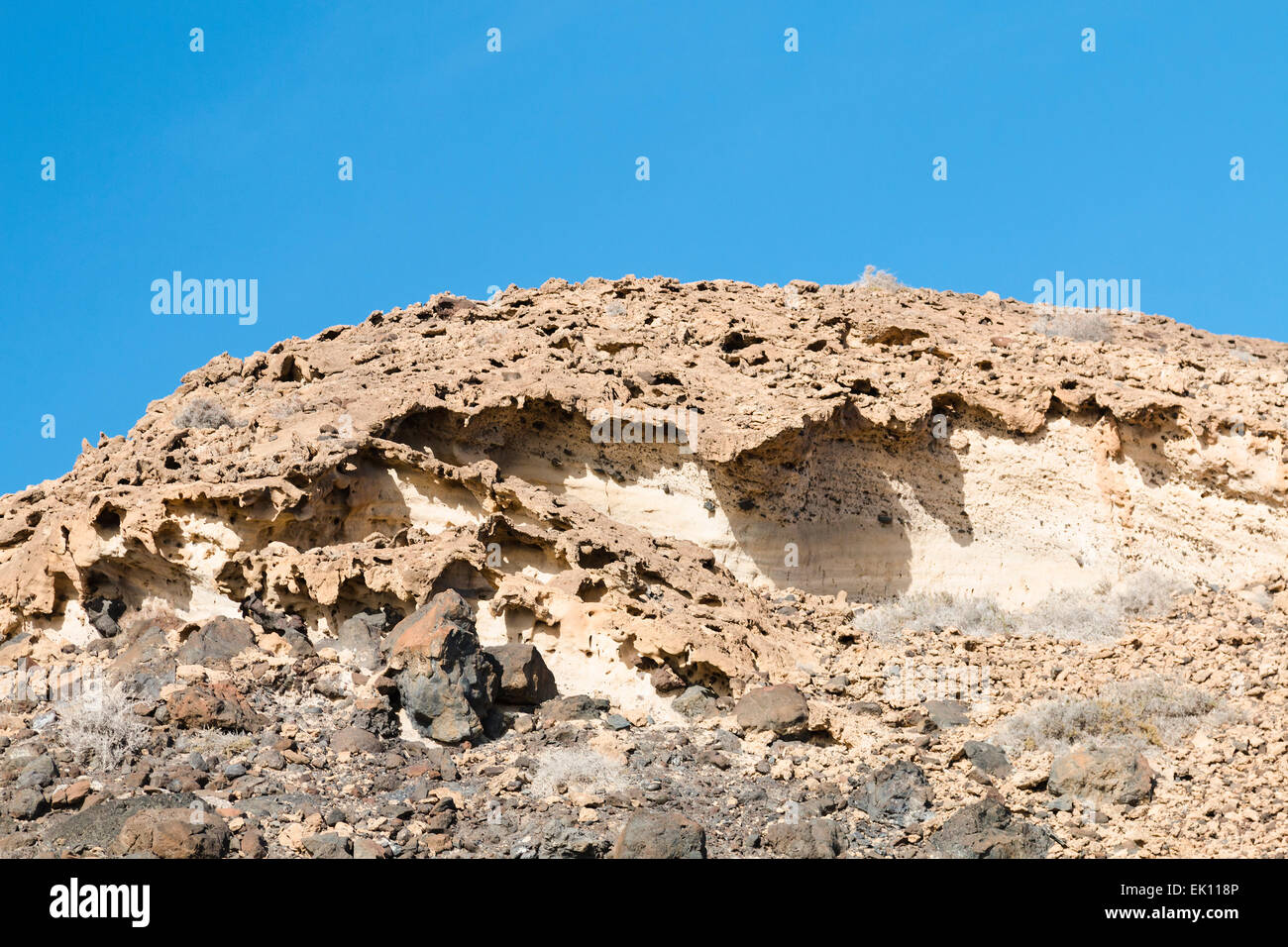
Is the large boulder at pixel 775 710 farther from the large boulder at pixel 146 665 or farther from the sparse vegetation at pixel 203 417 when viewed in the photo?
the sparse vegetation at pixel 203 417

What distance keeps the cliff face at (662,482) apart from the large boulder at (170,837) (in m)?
4.84

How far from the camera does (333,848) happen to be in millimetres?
9797

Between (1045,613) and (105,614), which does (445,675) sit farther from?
(1045,613)

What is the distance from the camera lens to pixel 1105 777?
11.7 m

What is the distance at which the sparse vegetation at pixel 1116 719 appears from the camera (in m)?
12.4

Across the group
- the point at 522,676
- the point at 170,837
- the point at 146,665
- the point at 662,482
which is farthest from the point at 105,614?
the point at 662,482

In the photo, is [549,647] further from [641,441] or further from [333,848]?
[333,848]

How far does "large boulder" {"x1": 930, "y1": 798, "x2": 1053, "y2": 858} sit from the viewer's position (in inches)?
420

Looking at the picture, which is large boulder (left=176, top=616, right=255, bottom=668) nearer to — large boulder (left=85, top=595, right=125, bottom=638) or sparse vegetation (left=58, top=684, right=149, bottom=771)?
sparse vegetation (left=58, top=684, right=149, bottom=771)

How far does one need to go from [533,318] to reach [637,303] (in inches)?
63.3

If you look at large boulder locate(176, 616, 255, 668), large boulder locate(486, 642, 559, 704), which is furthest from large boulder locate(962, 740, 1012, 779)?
large boulder locate(176, 616, 255, 668)

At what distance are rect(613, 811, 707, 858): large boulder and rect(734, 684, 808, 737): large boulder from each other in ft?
9.07

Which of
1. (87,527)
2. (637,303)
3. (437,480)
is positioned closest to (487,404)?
(437,480)

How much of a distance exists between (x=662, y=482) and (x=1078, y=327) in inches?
282
